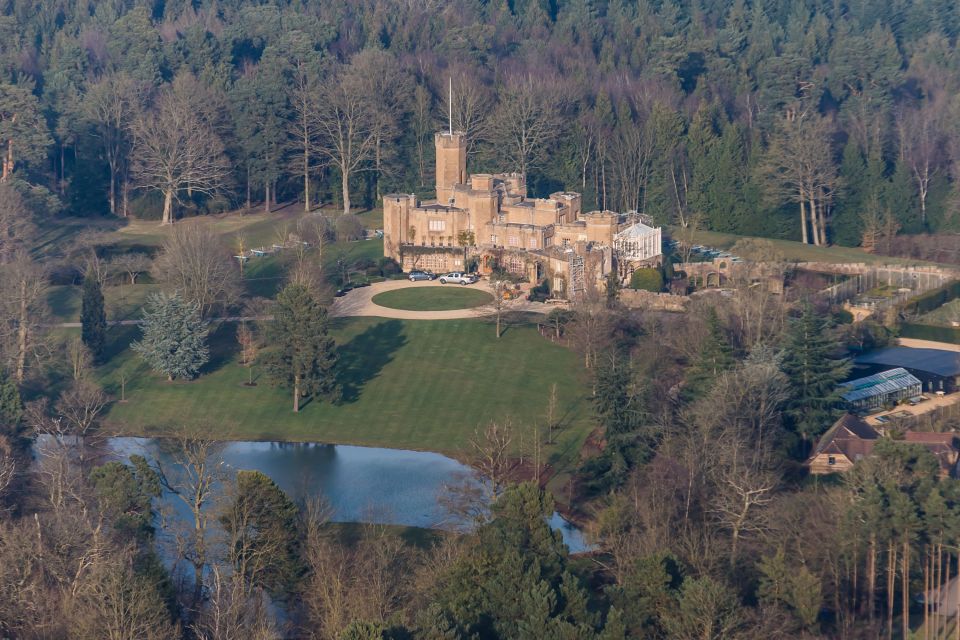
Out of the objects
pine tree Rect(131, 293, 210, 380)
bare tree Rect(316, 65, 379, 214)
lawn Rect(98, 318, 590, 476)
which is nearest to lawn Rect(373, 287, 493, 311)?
lawn Rect(98, 318, 590, 476)

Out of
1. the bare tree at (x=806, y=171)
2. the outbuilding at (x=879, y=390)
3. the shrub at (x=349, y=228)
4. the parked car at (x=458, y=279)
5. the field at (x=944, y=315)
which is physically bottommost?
the outbuilding at (x=879, y=390)

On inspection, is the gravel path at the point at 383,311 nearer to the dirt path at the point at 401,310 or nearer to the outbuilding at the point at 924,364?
the dirt path at the point at 401,310

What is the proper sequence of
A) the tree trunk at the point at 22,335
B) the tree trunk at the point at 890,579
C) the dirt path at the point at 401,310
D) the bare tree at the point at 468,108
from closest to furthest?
the tree trunk at the point at 890,579 → the tree trunk at the point at 22,335 → the dirt path at the point at 401,310 → the bare tree at the point at 468,108

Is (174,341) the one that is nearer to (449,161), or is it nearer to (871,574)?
(449,161)

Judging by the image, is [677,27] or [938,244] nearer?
[938,244]

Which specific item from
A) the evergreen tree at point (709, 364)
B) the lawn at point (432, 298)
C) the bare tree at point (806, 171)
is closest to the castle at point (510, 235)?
the lawn at point (432, 298)

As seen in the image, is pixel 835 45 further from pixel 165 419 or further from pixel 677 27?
pixel 165 419

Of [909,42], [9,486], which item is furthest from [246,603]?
[909,42]

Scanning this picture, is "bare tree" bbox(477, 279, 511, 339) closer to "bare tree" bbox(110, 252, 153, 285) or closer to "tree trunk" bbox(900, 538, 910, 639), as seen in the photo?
"bare tree" bbox(110, 252, 153, 285)
